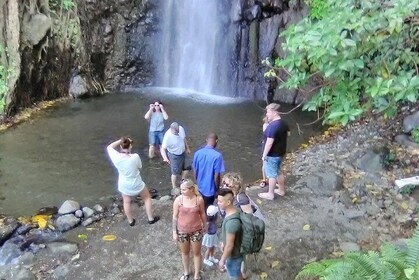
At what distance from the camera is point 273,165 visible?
7703mm

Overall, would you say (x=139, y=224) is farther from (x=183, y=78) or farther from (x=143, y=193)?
(x=183, y=78)

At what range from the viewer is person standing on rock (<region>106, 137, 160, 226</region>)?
7000 millimetres

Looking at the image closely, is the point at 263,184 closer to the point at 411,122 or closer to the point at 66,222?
the point at 66,222

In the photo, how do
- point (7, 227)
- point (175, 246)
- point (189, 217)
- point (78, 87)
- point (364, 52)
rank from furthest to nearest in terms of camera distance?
point (78, 87) < point (7, 227) < point (175, 246) < point (189, 217) < point (364, 52)

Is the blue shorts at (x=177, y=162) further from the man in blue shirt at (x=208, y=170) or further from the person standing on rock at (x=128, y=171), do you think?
the man in blue shirt at (x=208, y=170)

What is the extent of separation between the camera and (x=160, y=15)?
19.6 m

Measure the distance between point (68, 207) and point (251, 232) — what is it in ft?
14.8

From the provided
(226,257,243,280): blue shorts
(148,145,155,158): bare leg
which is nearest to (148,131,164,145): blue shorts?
(148,145,155,158): bare leg

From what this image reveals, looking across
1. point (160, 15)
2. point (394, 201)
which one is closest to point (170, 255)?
point (394, 201)

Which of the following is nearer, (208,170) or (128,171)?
(208,170)

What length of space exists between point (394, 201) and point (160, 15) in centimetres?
1388

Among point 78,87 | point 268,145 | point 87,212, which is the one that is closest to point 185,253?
point 268,145

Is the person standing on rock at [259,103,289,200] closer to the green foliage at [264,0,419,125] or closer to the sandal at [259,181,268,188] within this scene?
the sandal at [259,181,268,188]

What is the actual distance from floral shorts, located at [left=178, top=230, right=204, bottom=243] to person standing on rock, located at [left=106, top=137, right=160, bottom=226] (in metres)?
1.65
